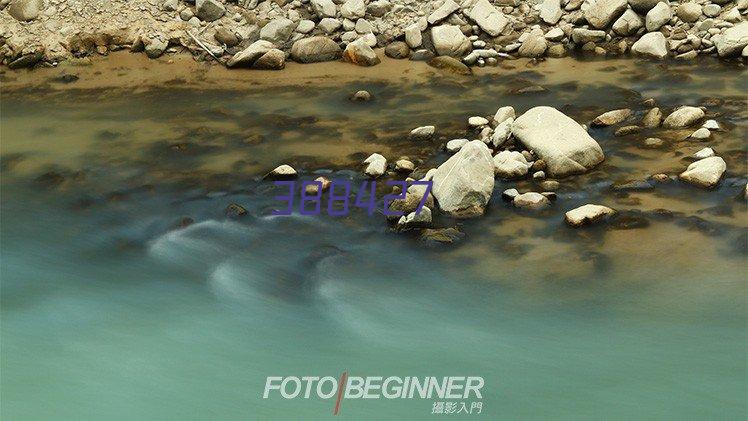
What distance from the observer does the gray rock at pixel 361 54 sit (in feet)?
34.6

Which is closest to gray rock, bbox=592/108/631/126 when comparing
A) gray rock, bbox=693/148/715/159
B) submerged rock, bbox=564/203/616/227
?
gray rock, bbox=693/148/715/159

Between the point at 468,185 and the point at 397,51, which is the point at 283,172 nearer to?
the point at 468,185

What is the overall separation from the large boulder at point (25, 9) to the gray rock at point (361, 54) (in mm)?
4484

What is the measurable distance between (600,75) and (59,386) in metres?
7.00

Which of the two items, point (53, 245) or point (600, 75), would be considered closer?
point (53, 245)

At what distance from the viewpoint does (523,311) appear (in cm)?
583

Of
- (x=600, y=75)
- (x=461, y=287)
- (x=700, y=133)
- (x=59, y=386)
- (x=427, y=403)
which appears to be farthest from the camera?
(x=600, y=75)

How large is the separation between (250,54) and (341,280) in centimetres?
514

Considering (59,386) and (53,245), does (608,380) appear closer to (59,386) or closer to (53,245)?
(59,386)

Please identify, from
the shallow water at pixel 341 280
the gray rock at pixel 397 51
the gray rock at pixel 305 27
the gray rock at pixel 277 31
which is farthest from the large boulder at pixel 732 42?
the gray rock at pixel 277 31

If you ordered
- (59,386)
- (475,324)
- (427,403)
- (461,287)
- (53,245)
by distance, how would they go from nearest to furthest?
(427,403) → (59,386) → (475,324) → (461,287) → (53,245)

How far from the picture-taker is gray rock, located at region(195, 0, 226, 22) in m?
11.5

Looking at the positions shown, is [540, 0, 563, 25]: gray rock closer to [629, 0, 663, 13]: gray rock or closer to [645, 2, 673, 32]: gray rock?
[629, 0, 663, 13]: gray rock

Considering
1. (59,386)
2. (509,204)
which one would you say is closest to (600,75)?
(509,204)
